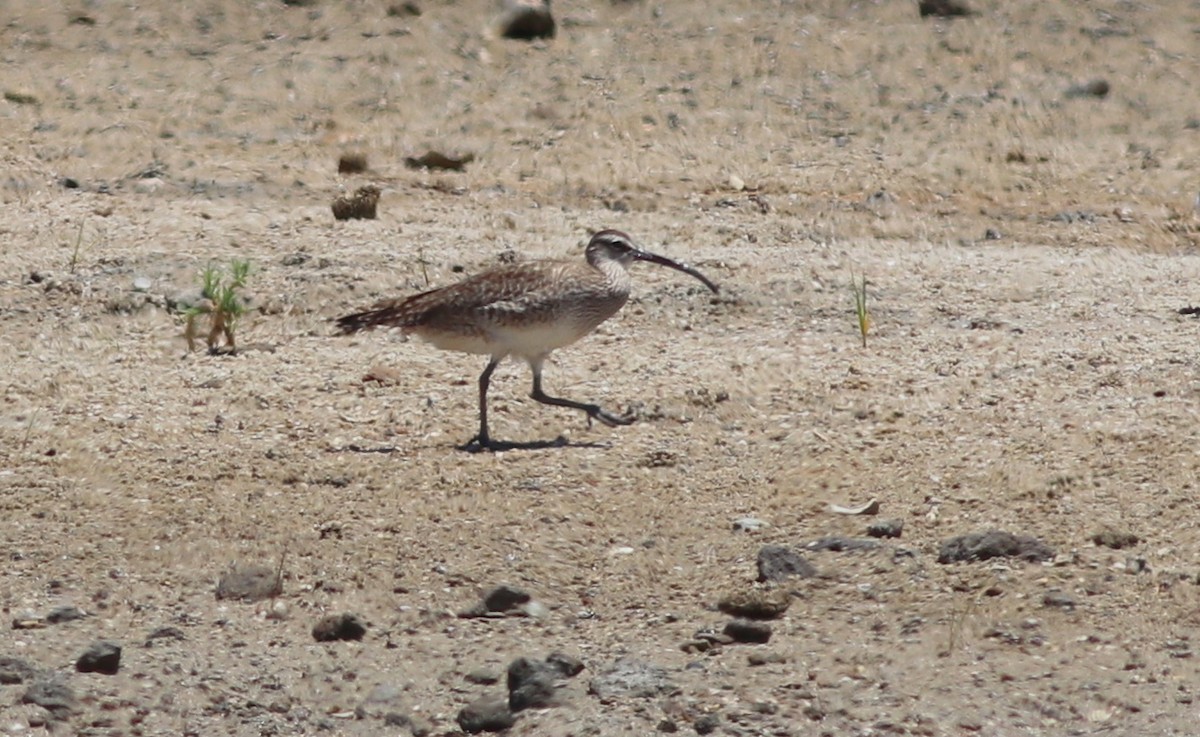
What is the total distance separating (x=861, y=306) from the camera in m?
11.0

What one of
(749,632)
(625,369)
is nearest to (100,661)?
(749,632)

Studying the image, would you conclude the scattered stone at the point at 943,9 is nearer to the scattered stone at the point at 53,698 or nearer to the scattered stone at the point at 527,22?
the scattered stone at the point at 527,22

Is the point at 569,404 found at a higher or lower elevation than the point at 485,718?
lower

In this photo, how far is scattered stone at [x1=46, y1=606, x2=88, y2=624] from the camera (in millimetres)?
7840

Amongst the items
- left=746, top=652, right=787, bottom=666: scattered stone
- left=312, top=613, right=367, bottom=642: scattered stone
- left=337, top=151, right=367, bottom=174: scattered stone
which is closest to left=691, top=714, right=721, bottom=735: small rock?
left=746, top=652, right=787, bottom=666: scattered stone

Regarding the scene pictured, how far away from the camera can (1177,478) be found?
29.2ft

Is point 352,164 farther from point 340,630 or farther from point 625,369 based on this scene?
point 340,630

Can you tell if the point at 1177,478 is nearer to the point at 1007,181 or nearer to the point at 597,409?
the point at 597,409

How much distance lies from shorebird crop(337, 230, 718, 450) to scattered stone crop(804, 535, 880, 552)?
71.7 inches

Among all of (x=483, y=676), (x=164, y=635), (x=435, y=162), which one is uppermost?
(x=483, y=676)

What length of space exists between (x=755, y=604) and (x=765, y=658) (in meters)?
0.38

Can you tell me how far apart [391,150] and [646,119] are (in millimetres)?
1879

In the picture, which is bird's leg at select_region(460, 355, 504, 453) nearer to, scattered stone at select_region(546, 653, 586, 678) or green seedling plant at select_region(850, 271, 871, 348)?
green seedling plant at select_region(850, 271, 871, 348)

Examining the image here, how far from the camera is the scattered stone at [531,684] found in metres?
7.13
